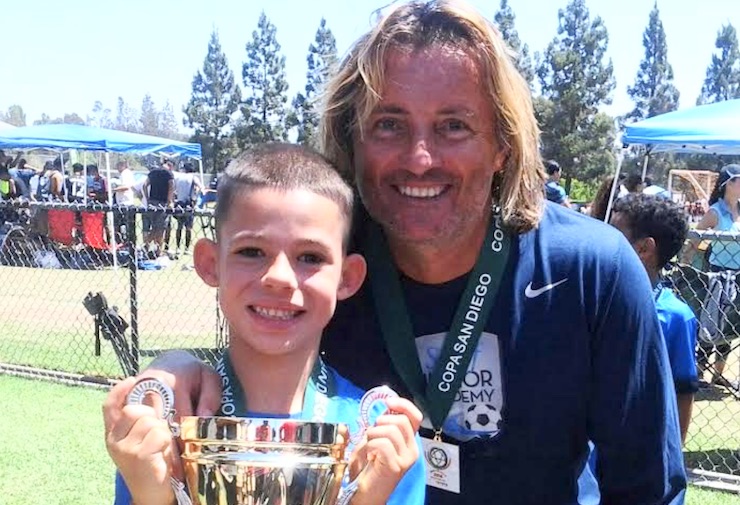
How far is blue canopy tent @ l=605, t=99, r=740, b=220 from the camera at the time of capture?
350 inches

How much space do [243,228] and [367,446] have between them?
1.63ft

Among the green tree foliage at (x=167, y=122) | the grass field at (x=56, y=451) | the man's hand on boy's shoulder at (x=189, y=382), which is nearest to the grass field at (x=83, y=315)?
the grass field at (x=56, y=451)

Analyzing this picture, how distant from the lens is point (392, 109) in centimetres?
201

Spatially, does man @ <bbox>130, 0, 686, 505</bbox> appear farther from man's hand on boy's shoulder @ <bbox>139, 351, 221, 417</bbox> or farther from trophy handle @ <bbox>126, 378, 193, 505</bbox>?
trophy handle @ <bbox>126, 378, 193, 505</bbox>

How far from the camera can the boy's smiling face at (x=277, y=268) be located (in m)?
1.69

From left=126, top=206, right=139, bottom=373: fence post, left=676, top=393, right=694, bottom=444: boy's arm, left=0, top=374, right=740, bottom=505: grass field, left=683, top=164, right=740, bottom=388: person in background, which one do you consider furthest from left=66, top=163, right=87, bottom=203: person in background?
left=676, top=393, right=694, bottom=444: boy's arm

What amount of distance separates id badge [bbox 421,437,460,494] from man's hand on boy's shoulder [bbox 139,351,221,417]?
0.57 meters

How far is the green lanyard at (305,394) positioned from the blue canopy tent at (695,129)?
285 inches

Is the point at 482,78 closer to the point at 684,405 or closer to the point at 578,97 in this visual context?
the point at 684,405

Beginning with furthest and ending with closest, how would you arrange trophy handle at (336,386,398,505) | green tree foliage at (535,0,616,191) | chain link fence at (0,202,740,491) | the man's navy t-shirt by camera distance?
1. green tree foliage at (535,0,616,191)
2. chain link fence at (0,202,740,491)
3. the man's navy t-shirt
4. trophy handle at (336,386,398,505)

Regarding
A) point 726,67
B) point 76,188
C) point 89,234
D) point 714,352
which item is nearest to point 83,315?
point 89,234

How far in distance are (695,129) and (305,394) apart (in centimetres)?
834

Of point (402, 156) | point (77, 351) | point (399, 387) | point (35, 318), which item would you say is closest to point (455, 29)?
point (402, 156)

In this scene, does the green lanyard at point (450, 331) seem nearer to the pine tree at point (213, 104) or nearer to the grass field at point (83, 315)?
the grass field at point (83, 315)
